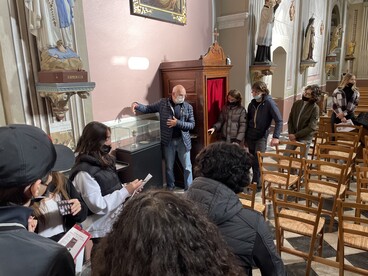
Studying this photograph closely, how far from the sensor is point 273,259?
1.30 meters

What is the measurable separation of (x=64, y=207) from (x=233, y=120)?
9.74ft

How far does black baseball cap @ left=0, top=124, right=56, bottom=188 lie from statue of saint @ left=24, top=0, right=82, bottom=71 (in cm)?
171

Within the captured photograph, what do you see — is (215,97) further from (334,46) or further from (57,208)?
(334,46)

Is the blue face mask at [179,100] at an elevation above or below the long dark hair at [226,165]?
above

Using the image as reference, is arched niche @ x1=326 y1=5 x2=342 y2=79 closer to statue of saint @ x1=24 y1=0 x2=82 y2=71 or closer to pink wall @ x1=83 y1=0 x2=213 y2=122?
pink wall @ x1=83 y1=0 x2=213 y2=122

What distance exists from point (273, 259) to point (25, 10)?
2.61 metres

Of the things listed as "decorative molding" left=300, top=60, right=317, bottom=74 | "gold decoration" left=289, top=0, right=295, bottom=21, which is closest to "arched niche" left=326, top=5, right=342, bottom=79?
"decorative molding" left=300, top=60, right=317, bottom=74

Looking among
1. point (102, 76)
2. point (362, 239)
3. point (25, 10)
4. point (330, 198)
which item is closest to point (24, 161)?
point (25, 10)

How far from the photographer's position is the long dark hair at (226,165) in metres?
1.45

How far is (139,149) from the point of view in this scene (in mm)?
3529

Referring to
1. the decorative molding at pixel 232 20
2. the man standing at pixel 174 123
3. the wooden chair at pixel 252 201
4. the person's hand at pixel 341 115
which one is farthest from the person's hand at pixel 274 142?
the decorative molding at pixel 232 20

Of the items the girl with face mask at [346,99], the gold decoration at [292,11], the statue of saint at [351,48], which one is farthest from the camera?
the statue of saint at [351,48]

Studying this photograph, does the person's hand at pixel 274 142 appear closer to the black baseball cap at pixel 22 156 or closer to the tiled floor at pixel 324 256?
the tiled floor at pixel 324 256

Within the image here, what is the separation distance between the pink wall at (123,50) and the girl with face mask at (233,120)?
1.06m
